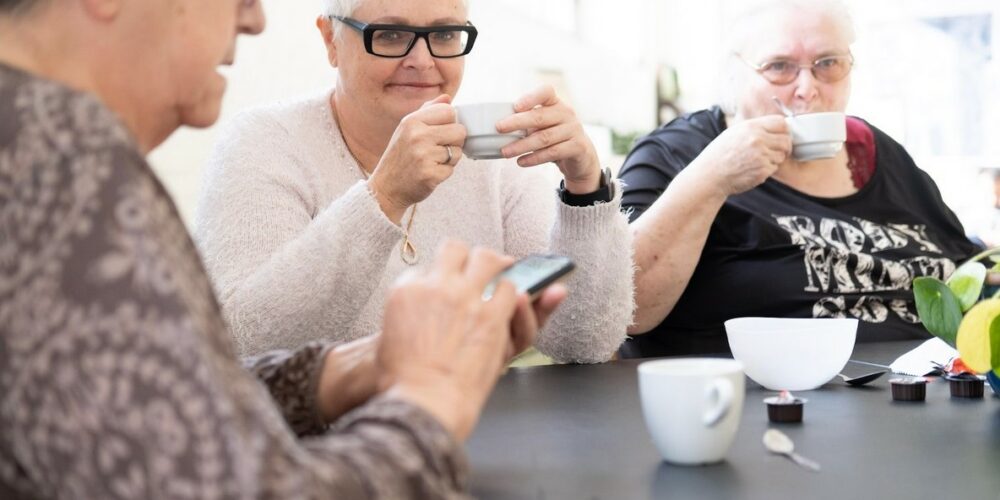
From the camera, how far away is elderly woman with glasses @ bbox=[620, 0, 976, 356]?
1971 mm

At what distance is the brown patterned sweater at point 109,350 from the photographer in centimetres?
59

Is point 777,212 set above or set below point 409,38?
below

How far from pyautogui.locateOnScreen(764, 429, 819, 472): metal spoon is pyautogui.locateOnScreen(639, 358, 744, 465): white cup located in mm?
51

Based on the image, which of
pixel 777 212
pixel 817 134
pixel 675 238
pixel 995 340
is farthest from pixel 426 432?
pixel 777 212

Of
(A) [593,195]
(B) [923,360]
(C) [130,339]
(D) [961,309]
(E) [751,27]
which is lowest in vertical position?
(B) [923,360]

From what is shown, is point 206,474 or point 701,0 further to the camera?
point 701,0

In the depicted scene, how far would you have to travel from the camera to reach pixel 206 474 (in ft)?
1.93

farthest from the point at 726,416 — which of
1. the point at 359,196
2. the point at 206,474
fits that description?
the point at 359,196

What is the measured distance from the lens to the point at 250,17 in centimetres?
93

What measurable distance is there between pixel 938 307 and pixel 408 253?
0.82 meters

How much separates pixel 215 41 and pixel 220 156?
868mm

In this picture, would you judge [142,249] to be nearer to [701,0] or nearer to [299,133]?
[299,133]

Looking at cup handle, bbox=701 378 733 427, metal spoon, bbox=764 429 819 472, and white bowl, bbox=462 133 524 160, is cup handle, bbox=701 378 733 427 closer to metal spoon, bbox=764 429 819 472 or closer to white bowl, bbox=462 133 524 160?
metal spoon, bbox=764 429 819 472

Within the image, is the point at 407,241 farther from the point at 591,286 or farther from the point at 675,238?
the point at 675,238
